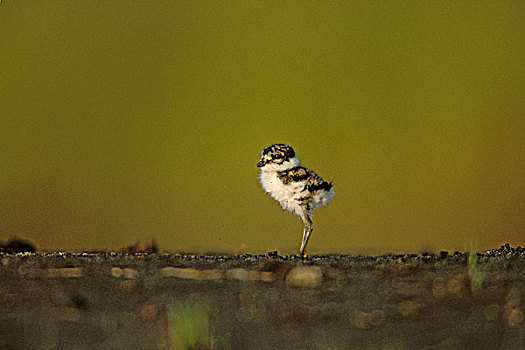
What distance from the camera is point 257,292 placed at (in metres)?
4.83

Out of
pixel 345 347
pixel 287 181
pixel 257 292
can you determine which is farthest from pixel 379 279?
pixel 287 181

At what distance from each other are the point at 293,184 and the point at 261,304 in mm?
2708

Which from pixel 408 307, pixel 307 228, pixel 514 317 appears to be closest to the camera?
pixel 514 317

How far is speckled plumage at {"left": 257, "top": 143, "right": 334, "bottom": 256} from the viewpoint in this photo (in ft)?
23.6

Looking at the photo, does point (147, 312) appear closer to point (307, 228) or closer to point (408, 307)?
point (408, 307)

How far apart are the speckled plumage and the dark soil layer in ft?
4.75

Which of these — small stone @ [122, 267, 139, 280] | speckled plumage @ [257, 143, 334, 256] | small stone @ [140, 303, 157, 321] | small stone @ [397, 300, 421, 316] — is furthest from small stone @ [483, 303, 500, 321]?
speckled plumage @ [257, 143, 334, 256]

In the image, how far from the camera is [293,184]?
283 inches

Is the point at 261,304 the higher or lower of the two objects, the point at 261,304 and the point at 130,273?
the lower

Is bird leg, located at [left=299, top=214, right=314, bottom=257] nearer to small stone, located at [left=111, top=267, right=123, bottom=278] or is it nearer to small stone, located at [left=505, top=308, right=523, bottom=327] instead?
small stone, located at [left=111, top=267, right=123, bottom=278]

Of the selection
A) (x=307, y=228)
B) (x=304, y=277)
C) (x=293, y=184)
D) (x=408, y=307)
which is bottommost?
(x=408, y=307)

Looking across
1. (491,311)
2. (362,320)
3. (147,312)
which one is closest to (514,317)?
(491,311)

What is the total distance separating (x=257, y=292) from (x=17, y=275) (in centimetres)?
179

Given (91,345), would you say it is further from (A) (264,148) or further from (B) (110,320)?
(A) (264,148)
